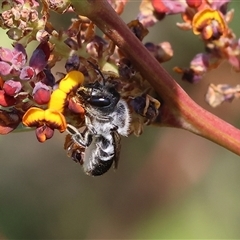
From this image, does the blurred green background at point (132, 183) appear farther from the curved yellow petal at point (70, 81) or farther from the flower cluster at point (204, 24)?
the curved yellow petal at point (70, 81)

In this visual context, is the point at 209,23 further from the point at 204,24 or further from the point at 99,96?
the point at 99,96

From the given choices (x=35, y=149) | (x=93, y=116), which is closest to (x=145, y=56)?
(x=93, y=116)

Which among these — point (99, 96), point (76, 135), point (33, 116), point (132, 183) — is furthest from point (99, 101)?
point (132, 183)

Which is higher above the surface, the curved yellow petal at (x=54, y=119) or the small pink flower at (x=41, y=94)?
the small pink flower at (x=41, y=94)

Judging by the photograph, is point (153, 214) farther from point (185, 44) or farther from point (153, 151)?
point (185, 44)

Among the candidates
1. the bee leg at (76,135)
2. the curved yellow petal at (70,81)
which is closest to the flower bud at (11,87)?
the curved yellow petal at (70,81)
